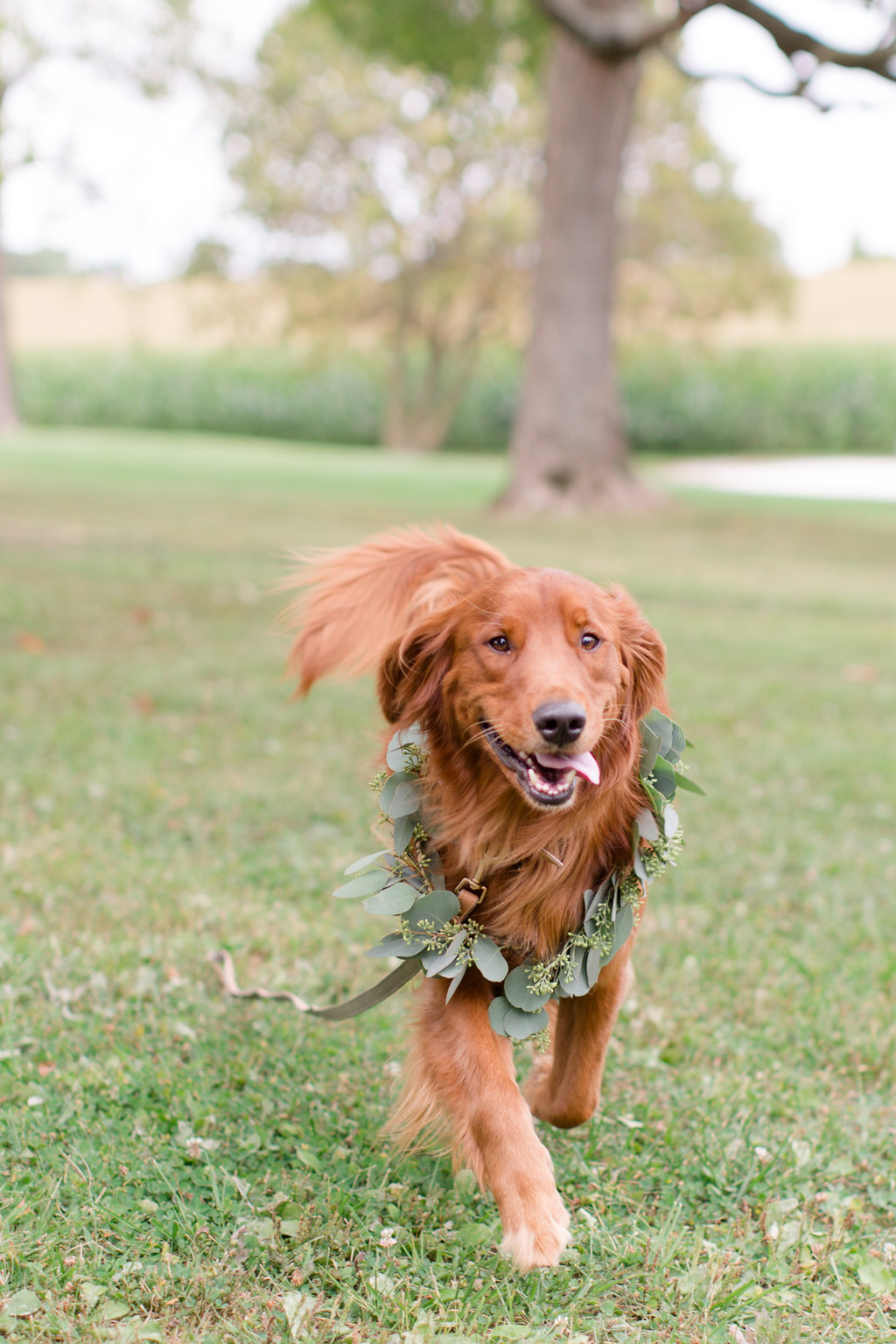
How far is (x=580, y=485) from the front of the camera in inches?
669

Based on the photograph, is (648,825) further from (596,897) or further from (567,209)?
(567,209)

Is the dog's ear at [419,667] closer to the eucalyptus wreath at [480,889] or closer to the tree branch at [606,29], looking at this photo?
the eucalyptus wreath at [480,889]

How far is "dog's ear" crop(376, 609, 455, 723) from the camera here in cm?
273

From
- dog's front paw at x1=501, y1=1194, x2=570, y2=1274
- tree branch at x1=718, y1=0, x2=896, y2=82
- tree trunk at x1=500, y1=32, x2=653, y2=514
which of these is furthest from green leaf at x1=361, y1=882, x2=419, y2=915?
tree trunk at x1=500, y1=32, x2=653, y2=514

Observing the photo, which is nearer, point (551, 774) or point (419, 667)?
point (551, 774)

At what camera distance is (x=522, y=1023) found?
261cm

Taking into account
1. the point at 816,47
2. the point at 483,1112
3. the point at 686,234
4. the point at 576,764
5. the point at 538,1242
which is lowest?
the point at 538,1242

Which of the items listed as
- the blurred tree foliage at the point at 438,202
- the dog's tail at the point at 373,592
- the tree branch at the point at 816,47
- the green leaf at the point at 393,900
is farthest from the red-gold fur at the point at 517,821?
the blurred tree foliage at the point at 438,202

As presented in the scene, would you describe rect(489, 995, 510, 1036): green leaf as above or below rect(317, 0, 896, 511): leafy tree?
below

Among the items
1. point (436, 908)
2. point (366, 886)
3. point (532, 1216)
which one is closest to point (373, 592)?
point (366, 886)

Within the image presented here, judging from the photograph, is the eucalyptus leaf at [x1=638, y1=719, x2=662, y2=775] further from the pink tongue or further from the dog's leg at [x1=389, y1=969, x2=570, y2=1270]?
the dog's leg at [x1=389, y1=969, x2=570, y2=1270]

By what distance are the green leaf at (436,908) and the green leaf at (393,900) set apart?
0.07 feet

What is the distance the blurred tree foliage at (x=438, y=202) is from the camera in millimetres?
35344

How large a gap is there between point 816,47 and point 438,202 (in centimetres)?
3007
